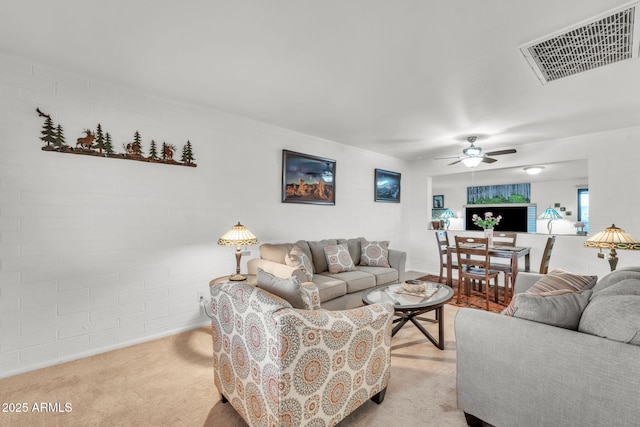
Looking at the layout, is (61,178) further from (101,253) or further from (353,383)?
(353,383)

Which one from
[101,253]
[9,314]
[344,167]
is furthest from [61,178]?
[344,167]

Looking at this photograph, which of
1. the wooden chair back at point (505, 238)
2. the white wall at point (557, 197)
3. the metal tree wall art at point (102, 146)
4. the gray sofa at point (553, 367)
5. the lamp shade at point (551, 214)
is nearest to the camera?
the gray sofa at point (553, 367)

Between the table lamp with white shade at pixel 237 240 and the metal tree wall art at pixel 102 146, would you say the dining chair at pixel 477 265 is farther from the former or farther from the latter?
the metal tree wall art at pixel 102 146

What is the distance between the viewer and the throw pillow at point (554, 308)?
57.5 inches

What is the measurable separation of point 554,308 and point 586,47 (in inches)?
74.0

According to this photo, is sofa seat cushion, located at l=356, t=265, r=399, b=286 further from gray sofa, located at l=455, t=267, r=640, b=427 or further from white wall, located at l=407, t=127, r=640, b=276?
white wall, located at l=407, t=127, r=640, b=276

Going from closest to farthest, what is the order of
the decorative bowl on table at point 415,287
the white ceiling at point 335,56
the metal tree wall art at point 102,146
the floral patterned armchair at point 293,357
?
the floral patterned armchair at point 293,357 → the white ceiling at point 335,56 → the metal tree wall art at point 102,146 → the decorative bowl on table at point 415,287

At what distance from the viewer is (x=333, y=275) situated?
3578mm

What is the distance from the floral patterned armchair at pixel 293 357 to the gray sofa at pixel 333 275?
1.18 m

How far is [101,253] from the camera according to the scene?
263 centimetres

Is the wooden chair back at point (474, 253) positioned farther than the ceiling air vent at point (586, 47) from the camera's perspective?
Yes

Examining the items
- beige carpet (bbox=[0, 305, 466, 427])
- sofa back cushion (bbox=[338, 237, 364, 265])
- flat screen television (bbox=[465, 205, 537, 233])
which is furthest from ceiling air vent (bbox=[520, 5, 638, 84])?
flat screen television (bbox=[465, 205, 537, 233])

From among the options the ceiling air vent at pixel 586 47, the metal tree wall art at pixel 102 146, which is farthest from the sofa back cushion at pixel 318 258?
the ceiling air vent at pixel 586 47

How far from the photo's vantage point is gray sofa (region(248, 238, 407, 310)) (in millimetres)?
3109
